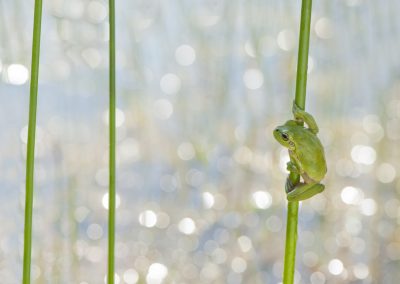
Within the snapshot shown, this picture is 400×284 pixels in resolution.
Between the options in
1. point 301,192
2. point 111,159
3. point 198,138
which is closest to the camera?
point 301,192

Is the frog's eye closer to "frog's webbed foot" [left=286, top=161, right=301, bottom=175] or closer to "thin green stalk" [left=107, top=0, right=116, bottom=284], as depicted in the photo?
"frog's webbed foot" [left=286, top=161, right=301, bottom=175]

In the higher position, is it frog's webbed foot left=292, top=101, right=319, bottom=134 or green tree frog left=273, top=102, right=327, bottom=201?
frog's webbed foot left=292, top=101, right=319, bottom=134

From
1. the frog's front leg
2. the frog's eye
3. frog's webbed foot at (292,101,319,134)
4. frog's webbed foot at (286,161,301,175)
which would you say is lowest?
the frog's front leg

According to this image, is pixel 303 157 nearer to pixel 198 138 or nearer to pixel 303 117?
pixel 303 117

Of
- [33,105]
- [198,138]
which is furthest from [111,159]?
[198,138]

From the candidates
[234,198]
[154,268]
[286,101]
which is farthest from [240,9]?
[154,268]

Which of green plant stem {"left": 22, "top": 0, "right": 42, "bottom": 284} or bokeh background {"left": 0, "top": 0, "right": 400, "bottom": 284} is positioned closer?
green plant stem {"left": 22, "top": 0, "right": 42, "bottom": 284}

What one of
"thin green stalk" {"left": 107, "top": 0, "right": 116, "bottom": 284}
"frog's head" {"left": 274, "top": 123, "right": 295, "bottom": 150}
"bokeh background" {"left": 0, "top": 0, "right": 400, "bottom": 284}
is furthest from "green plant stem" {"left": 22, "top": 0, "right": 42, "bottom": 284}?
"bokeh background" {"left": 0, "top": 0, "right": 400, "bottom": 284}

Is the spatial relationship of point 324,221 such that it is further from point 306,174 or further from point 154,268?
point 306,174
